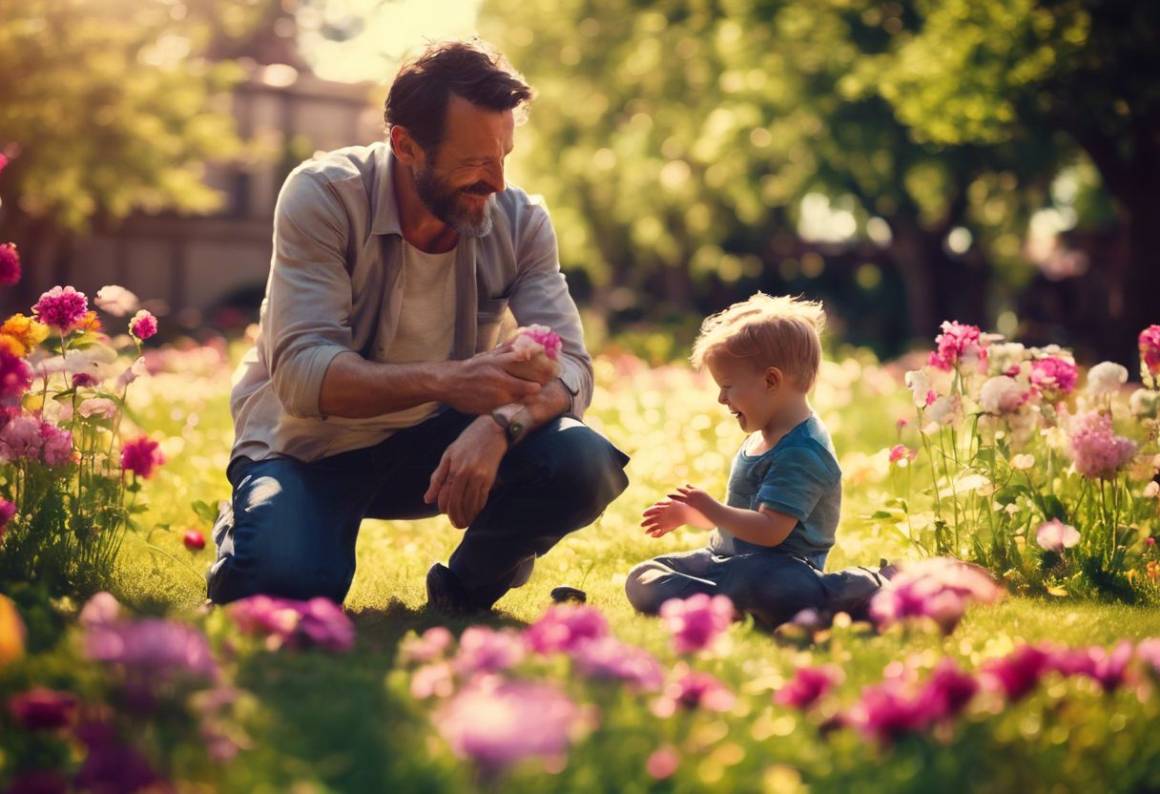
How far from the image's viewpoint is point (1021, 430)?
4551 millimetres

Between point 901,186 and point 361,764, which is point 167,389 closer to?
point 361,764

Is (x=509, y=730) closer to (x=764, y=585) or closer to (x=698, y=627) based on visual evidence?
(x=698, y=627)

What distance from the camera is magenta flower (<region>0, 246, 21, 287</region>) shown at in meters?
4.01

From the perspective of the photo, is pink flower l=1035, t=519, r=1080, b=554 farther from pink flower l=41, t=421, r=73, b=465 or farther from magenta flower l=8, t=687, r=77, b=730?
pink flower l=41, t=421, r=73, b=465

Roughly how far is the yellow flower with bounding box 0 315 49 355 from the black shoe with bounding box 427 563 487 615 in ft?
4.48

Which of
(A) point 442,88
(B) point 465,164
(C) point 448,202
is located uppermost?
(A) point 442,88

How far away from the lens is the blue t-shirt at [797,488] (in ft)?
13.2

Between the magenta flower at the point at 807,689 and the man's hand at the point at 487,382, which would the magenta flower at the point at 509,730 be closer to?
the magenta flower at the point at 807,689

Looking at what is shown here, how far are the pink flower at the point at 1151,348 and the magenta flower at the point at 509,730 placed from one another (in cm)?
313

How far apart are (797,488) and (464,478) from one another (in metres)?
0.97

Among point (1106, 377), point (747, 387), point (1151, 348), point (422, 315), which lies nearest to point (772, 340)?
point (747, 387)

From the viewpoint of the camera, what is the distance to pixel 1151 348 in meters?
4.52

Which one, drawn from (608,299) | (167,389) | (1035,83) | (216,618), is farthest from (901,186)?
(216,618)

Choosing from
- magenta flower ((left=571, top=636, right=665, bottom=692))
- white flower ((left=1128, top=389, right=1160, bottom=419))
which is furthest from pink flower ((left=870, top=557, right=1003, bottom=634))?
white flower ((left=1128, top=389, right=1160, bottom=419))
